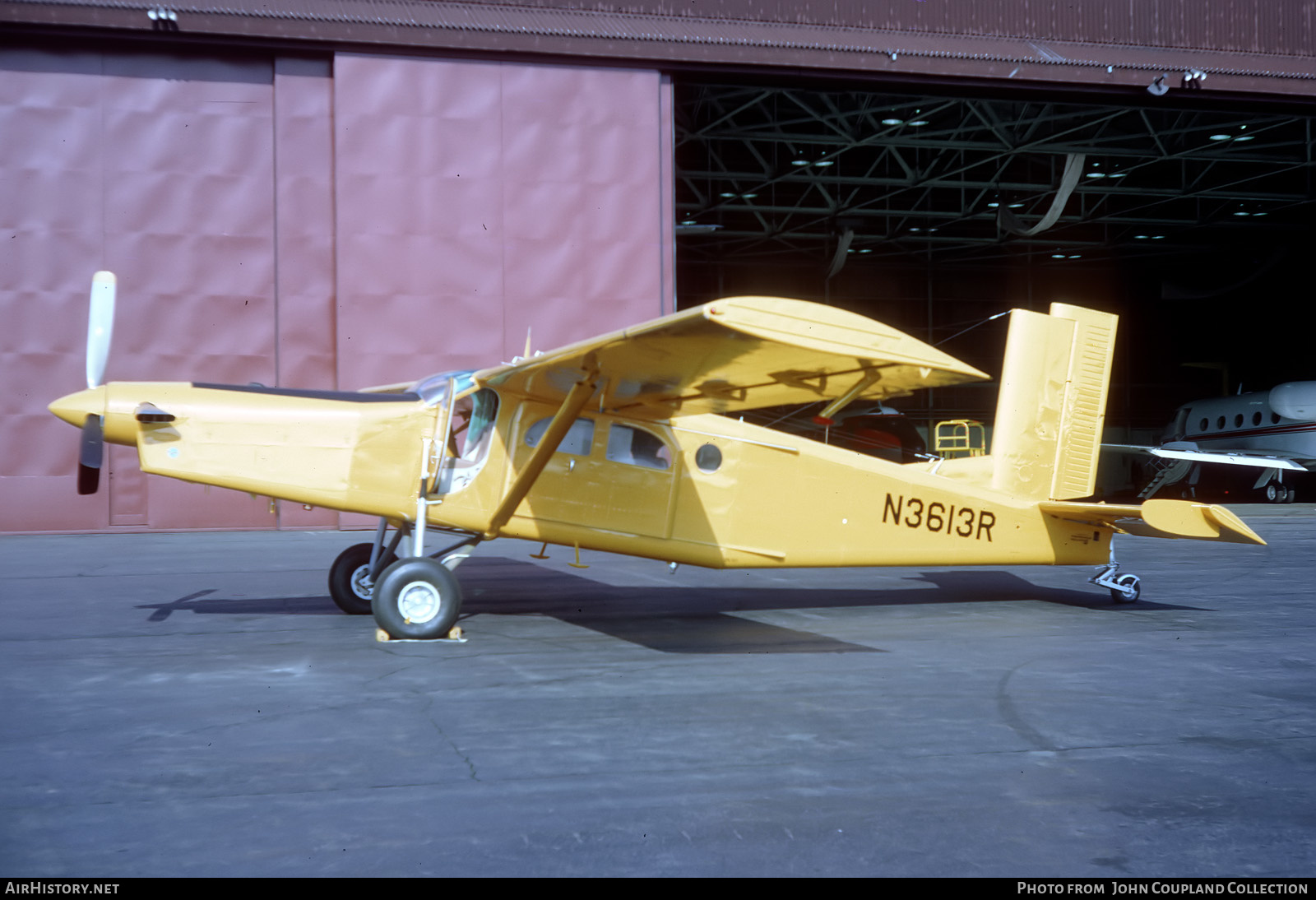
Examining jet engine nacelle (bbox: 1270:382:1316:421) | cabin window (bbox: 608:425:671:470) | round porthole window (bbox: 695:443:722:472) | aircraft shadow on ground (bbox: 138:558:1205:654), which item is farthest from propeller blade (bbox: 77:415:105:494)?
jet engine nacelle (bbox: 1270:382:1316:421)

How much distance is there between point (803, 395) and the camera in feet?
25.9

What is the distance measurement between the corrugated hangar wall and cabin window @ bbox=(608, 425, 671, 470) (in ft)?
33.9

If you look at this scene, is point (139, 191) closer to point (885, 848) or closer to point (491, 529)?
point (491, 529)

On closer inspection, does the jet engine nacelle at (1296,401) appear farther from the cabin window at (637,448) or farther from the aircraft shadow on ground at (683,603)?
the cabin window at (637,448)

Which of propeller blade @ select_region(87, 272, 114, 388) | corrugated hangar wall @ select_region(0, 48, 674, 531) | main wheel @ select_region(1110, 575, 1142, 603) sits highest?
corrugated hangar wall @ select_region(0, 48, 674, 531)

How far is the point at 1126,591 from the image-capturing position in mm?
10188

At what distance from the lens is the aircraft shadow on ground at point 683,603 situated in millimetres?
8195

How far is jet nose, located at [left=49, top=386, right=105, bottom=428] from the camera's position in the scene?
7.74 metres

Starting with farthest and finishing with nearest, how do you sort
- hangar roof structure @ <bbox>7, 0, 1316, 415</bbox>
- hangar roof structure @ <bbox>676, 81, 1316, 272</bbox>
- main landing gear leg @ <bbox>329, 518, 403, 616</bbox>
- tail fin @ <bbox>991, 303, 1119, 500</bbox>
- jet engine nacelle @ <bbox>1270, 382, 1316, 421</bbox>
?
jet engine nacelle @ <bbox>1270, 382, 1316, 421</bbox>, hangar roof structure @ <bbox>676, 81, 1316, 272</bbox>, hangar roof structure @ <bbox>7, 0, 1316, 415</bbox>, tail fin @ <bbox>991, 303, 1119, 500</bbox>, main landing gear leg @ <bbox>329, 518, 403, 616</bbox>

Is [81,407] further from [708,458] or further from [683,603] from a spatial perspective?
[683,603]

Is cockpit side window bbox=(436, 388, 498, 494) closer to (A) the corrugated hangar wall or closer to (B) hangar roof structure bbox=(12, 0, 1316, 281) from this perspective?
(A) the corrugated hangar wall

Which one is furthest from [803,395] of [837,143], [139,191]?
[837,143]

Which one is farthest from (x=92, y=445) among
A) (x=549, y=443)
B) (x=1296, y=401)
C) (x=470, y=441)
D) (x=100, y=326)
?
(x=1296, y=401)

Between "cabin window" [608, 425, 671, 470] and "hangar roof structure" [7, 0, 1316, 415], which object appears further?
"hangar roof structure" [7, 0, 1316, 415]
